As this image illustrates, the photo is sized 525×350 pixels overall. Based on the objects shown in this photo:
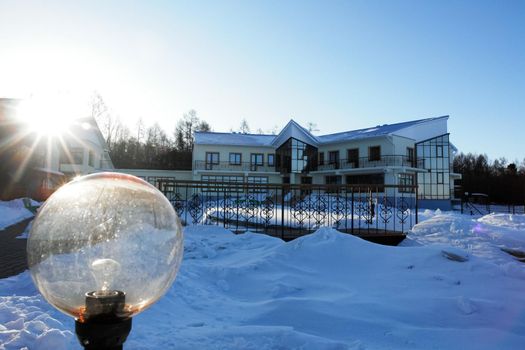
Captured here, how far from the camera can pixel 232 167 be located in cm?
3738

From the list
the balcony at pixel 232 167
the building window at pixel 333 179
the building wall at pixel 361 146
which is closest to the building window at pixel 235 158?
the balcony at pixel 232 167

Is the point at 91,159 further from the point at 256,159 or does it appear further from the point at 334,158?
the point at 334,158

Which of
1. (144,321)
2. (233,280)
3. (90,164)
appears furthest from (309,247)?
(90,164)

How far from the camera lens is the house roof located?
34.4 metres

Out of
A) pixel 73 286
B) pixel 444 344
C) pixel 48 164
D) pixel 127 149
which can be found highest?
pixel 127 149

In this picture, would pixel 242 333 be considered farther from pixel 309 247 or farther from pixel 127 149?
pixel 127 149

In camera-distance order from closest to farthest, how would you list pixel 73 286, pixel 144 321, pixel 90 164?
pixel 73 286
pixel 144 321
pixel 90 164

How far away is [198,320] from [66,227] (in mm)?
2394

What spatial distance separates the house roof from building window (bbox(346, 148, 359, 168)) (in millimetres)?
1222

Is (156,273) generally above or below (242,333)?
above

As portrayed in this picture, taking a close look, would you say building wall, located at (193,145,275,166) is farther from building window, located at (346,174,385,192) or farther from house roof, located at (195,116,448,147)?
building window, located at (346,174,385,192)

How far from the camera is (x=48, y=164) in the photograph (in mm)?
27875

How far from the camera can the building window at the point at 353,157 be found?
114ft

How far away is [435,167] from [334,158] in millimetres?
9259
